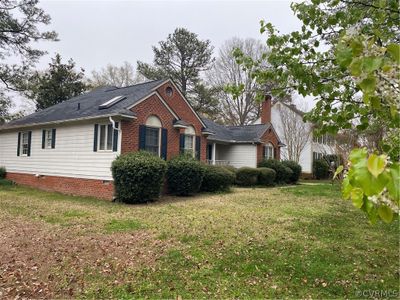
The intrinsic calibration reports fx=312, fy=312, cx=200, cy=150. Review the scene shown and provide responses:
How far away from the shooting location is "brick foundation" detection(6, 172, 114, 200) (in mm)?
13117

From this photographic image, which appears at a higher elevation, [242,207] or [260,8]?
[260,8]

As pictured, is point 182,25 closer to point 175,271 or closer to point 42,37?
point 42,37

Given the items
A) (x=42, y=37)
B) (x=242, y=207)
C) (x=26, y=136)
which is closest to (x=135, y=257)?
(x=242, y=207)

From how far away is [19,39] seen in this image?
19.8 meters

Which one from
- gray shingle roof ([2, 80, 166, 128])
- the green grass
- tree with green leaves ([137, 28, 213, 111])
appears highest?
tree with green leaves ([137, 28, 213, 111])

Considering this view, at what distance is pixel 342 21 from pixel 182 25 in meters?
30.6

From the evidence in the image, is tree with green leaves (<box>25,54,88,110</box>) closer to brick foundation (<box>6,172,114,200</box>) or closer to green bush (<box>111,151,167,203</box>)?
brick foundation (<box>6,172,114,200</box>)

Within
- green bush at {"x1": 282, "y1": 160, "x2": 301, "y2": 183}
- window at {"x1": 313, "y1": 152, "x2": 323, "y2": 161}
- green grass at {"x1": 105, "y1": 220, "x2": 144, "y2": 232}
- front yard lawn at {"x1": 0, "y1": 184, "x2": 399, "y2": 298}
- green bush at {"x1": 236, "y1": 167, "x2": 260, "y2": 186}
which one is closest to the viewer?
front yard lawn at {"x1": 0, "y1": 184, "x2": 399, "y2": 298}

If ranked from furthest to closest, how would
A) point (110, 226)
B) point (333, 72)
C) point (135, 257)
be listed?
point (110, 226)
point (135, 257)
point (333, 72)

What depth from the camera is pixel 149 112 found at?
45.8 feet

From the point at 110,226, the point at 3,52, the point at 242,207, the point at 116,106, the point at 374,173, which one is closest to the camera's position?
the point at 374,173

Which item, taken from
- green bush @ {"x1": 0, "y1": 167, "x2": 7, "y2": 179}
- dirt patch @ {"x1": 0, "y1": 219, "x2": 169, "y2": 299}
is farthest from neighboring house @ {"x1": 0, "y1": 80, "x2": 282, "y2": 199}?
dirt patch @ {"x1": 0, "y1": 219, "x2": 169, "y2": 299}

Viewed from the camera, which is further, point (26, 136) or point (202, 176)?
point (26, 136)

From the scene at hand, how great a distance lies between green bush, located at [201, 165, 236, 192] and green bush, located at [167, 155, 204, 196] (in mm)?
1245
